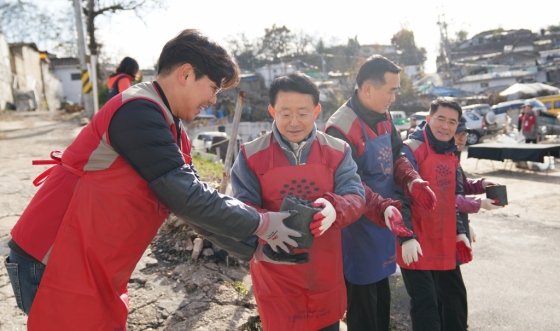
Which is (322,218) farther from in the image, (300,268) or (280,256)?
(300,268)

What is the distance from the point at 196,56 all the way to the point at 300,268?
46.7 inches

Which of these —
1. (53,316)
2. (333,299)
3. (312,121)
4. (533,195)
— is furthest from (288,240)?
(533,195)

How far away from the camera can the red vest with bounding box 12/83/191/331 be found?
1.64 metres

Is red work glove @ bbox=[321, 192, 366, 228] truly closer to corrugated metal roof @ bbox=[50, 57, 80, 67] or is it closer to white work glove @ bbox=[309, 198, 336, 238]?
white work glove @ bbox=[309, 198, 336, 238]

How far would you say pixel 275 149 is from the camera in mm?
2406

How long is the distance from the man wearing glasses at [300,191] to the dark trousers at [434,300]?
3.32ft

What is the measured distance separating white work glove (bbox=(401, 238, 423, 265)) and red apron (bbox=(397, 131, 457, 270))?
1.05 feet

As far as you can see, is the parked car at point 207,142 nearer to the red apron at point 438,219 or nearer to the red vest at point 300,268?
the red apron at point 438,219

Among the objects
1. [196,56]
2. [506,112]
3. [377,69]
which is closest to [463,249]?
[377,69]

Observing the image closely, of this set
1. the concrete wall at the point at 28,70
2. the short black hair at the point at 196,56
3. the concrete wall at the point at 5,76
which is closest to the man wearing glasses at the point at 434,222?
the short black hair at the point at 196,56

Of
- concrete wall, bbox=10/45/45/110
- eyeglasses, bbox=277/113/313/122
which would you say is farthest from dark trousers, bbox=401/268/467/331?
concrete wall, bbox=10/45/45/110

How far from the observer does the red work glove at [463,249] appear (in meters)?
3.40

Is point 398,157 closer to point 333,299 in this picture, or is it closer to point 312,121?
point 312,121

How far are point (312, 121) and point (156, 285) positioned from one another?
211 cm
